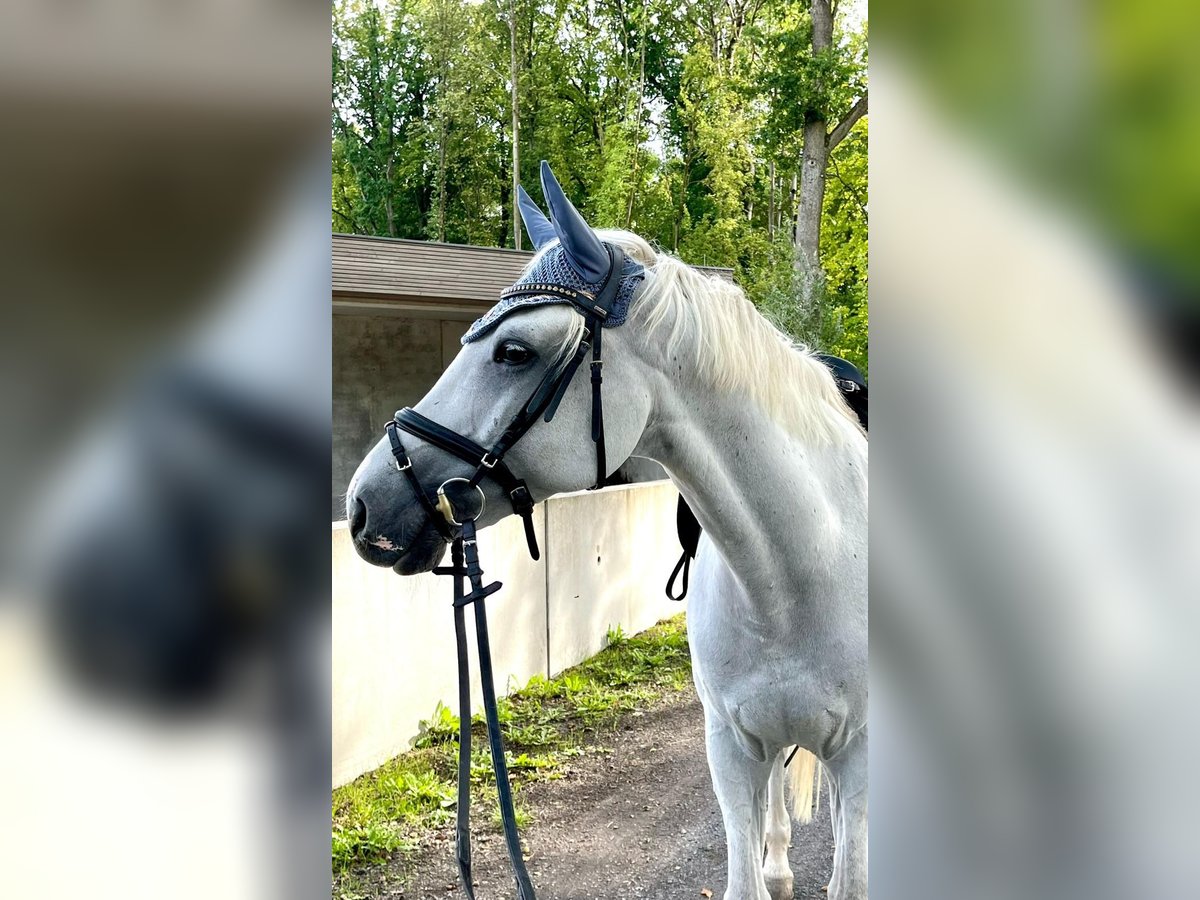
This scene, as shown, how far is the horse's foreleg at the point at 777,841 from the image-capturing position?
254cm

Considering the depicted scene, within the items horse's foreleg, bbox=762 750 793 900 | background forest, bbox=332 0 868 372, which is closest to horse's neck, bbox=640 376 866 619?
horse's foreleg, bbox=762 750 793 900

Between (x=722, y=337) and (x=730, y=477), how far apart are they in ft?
0.79

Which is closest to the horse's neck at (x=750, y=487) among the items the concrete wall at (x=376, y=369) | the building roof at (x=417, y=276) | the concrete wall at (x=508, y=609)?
the concrete wall at (x=508, y=609)

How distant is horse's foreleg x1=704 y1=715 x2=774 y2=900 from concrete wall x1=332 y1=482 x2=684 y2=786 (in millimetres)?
1375

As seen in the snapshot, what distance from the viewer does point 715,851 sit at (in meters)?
2.95

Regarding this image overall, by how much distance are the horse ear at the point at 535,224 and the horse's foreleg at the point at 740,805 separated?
42.3 inches
